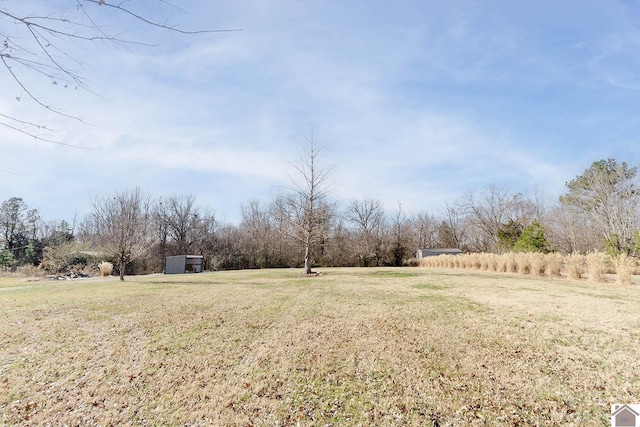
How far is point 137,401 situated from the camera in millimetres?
3066

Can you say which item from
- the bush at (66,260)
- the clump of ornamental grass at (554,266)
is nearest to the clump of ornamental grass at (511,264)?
the clump of ornamental grass at (554,266)

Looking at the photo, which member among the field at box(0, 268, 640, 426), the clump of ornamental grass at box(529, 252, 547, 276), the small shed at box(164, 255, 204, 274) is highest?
the clump of ornamental grass at box(529, 252, 547, 276)

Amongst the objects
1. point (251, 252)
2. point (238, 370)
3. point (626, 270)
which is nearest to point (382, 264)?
point (251, 252)

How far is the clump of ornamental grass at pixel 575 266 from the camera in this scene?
36.1 feet

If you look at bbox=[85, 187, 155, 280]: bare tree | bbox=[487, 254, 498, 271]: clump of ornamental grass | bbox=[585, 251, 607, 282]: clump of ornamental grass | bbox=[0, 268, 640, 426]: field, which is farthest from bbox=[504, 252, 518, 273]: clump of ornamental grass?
bbox=[85, 187, 155, 280]: bare tree

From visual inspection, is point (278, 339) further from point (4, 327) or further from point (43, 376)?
point (4, 327)

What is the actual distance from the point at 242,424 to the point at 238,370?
97 cm

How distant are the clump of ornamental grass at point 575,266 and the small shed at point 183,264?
23058 mm

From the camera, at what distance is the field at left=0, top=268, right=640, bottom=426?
2803 millimetres

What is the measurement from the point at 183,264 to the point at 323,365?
73.2 ft

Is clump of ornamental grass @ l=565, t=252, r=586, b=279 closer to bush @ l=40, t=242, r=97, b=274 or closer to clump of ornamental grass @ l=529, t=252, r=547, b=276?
clump of ornamental grass @ l=529, t=252, r=547, b=276

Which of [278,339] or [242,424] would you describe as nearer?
[242,424]

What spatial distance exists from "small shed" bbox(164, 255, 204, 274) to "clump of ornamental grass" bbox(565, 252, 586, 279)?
23058 millimetres

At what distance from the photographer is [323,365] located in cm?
366
